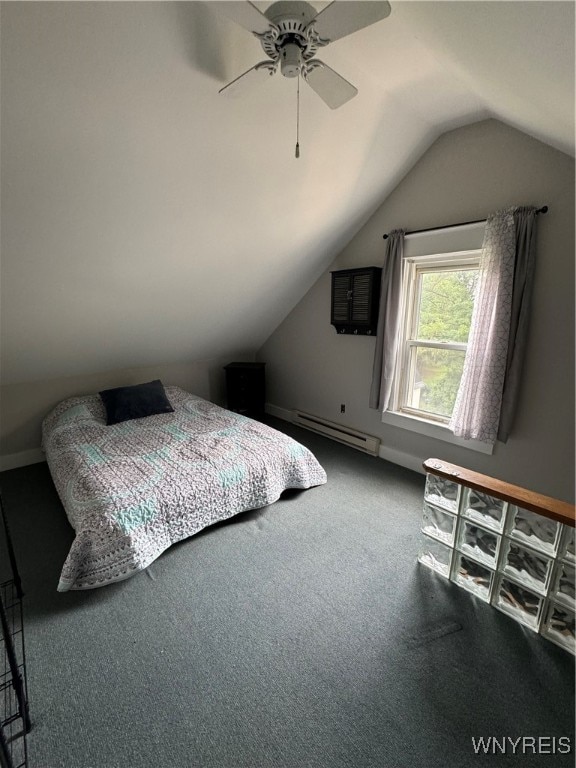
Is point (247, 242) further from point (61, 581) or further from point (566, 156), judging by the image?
point (61, 581)

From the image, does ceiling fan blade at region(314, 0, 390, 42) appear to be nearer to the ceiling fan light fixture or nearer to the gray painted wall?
the ceiling fan light fixture

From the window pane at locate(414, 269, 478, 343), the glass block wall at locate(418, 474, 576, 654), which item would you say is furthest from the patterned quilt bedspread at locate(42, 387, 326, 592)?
the window pane at locate(414, 269, 478, 343)

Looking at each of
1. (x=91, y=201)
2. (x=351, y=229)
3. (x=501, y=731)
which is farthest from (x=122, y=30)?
(x=501, y=731)

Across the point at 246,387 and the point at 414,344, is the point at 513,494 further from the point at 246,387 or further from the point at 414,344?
the point at 246,387

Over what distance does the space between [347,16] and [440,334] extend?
216cm

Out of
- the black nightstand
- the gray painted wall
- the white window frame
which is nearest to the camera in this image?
the gray painted wall

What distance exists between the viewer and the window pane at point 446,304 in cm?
262

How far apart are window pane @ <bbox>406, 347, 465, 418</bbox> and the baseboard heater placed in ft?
1.78

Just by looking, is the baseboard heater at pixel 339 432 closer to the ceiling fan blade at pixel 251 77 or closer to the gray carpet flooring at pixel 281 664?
the gray carpet flooring at pixel 281 664

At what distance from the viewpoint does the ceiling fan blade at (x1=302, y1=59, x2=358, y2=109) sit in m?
1.32

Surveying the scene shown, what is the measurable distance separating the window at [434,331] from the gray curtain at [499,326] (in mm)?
249

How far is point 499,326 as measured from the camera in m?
2.25

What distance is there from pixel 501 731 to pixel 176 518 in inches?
67.5

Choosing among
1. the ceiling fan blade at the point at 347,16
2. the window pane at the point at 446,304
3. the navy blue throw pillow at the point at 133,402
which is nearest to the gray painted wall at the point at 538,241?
the window pane at the point at 446,304
